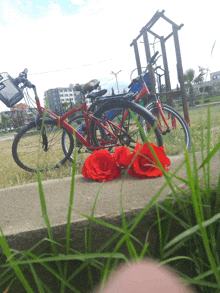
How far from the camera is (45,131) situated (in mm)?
2910

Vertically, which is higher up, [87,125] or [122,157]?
[87,125]

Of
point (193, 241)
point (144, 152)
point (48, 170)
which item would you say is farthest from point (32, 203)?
point (48, 170)

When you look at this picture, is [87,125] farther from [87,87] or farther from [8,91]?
[8,91]

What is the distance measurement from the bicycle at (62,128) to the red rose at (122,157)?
117 cm

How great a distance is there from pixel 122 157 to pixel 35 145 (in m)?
2.22

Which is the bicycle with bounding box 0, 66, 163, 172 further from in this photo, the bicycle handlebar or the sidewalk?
the sidewalk

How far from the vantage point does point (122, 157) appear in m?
1.23

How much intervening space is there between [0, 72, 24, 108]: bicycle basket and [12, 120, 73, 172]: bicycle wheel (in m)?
0.47

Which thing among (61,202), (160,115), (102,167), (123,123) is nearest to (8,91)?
(123,123)

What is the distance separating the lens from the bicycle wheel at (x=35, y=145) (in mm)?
2828

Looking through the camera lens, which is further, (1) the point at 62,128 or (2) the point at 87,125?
(1) the point at 62,128

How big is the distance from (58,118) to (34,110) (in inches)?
17.2

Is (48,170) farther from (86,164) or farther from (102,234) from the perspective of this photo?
(102,234)

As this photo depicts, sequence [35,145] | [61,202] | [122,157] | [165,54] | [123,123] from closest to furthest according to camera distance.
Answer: [61,202]
[122,157]
[123,123]
[35,145]
[165,54]
